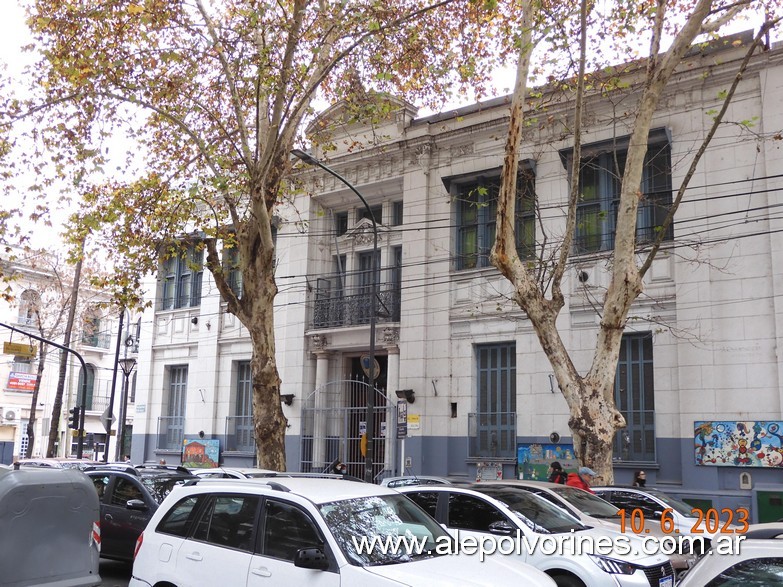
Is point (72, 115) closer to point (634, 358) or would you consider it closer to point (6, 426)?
point (634, 358)

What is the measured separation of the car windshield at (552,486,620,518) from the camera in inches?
399

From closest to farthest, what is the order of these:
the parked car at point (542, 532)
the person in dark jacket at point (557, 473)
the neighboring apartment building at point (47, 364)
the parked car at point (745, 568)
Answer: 1. the parked car at point (745, 568)
2. the parked car at point (542, 532)
3. the person in dark jacket at point (557, 473)
4. the neighboring apartment building at point (47, 364)

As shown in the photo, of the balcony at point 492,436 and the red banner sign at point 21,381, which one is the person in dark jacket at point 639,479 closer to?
the balcony at point 492,436

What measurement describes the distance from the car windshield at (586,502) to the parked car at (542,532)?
2.80ft

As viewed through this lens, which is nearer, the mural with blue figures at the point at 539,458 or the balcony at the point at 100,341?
the mural with blue figures at the point at 539,458

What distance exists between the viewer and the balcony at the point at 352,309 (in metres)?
22.2

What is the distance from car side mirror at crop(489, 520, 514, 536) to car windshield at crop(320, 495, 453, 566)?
196 centimetres

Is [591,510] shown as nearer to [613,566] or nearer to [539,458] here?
[613,566]

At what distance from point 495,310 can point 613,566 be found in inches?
476

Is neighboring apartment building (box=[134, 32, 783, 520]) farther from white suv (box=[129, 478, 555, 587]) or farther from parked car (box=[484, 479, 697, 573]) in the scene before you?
white suv (box=[129, 478, 555, 587])

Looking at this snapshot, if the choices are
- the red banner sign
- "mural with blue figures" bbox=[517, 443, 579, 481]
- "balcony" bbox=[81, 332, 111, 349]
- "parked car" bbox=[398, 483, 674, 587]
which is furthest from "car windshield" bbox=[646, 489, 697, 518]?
"balcony" bbox=[81, 332, 111, 349]

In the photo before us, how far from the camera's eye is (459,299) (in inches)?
819

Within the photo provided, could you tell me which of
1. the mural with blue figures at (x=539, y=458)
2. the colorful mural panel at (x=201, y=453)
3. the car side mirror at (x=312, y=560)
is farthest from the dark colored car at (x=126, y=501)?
the colorful mural panel at (x=201, y=453)

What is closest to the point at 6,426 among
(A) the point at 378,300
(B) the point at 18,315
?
(B) the point at 18,315
